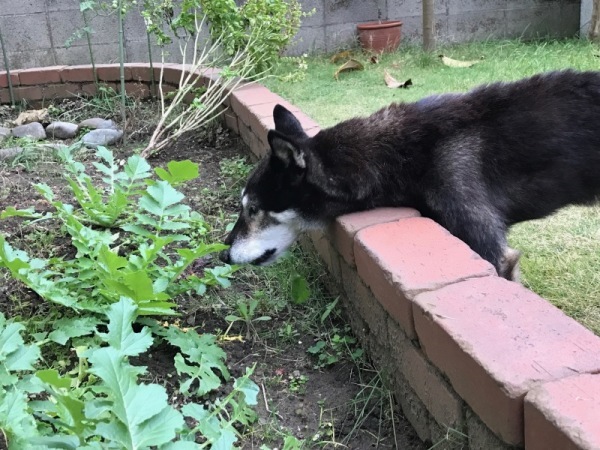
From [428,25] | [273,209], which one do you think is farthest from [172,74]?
[273,209]

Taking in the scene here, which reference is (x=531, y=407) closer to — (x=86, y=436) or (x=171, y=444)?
(x=171, y=444)

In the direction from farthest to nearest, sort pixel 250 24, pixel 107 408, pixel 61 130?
pixel 61 130 → pixel 250 24 → pixel 107 408

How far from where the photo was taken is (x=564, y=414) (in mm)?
1263

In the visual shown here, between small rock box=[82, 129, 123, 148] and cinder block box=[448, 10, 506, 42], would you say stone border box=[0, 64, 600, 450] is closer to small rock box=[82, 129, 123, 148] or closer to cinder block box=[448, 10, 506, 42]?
small rock box=[82, 129, 123, 148]

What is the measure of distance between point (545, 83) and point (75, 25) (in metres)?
7.01

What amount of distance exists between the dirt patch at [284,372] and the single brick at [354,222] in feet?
1.12

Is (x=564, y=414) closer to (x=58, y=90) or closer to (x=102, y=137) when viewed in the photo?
(x=102, y=137)

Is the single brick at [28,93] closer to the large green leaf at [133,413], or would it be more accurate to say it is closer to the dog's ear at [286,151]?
the dog's ear at [286,151]

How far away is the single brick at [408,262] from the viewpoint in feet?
6.56

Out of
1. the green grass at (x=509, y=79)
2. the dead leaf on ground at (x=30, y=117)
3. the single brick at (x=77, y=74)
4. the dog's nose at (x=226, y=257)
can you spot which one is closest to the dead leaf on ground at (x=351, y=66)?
the green grass at (x=509, y=79)

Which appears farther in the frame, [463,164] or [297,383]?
[463,164]

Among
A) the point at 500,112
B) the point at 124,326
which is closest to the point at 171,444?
the point at 124,326

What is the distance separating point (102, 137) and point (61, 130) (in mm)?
601

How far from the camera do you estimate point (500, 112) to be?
2797 millimetres
